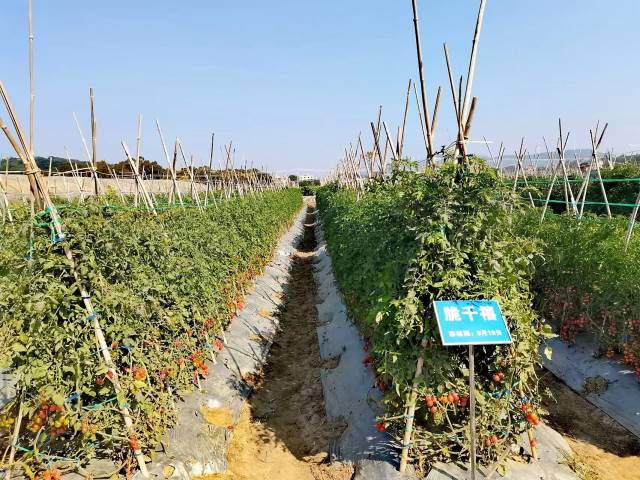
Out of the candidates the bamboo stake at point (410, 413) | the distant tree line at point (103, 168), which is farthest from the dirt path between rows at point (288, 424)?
the distant tree line at point (103, 168)

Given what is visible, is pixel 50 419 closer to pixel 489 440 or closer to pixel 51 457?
pixel 51 457

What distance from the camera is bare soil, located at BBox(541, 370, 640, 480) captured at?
383cm

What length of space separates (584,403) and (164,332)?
16.1ft

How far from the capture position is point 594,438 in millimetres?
4316

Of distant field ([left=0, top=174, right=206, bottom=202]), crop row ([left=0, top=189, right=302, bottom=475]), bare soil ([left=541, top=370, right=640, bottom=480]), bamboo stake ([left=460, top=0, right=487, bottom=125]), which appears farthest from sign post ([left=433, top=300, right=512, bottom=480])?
distant field ([left=0, top=174, right=206, bottom=202])

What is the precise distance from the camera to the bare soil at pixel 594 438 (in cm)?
383

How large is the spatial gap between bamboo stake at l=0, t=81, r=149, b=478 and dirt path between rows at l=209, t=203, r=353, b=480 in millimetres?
1158

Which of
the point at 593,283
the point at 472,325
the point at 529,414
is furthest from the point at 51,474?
the point at 593,283

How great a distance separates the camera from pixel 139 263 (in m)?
4.10

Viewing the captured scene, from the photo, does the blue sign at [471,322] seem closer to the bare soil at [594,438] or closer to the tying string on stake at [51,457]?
the bare soil at [594,438]

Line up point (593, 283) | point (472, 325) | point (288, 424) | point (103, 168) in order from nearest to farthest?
point (472, 325) < point (288, 424) < point (593, 283) < point (103, 168)

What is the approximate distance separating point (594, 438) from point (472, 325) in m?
2.64

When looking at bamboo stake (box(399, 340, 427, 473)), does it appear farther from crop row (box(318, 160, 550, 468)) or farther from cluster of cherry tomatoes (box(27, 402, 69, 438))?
cluster of cherry tomatoes (box(27, 402, 69, 438))

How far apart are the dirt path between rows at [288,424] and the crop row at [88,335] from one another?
94cm
